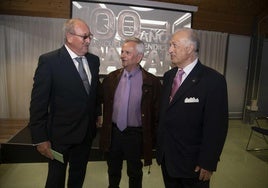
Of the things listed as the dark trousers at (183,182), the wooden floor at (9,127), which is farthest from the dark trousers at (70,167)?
the wooden floor at (9,127)

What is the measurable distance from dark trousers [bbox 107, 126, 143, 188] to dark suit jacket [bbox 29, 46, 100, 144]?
1.15 ft

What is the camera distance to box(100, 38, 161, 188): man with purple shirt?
81.7 inches

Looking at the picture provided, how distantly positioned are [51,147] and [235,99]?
6.05 meters

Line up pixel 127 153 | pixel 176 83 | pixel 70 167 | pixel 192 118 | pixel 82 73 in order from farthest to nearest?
pixel 127 153, pixel 70 167, pixel 82 73, pixel 176 83, pixel 192 118

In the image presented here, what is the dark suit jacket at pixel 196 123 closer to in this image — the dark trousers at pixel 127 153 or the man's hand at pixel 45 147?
the dark trousers at pixel 127 153

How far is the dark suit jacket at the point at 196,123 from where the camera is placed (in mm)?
1538

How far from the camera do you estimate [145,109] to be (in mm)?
2068

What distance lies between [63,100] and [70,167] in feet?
1.99

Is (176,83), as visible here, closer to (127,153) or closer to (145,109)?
(145,109)

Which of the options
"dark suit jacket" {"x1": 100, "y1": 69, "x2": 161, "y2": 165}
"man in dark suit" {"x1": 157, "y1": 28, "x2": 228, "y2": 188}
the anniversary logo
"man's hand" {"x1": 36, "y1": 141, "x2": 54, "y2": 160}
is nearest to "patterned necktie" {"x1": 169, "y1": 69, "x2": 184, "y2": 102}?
"man in dark suit" {"x1": 157, "y1": 28, "x2": 228, "y2": 188}

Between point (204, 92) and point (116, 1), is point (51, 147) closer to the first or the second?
point (204, 92)

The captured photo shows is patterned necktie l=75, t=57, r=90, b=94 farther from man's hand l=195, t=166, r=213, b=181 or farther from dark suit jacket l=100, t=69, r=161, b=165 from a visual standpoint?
man's hand l=195, t=166, r=213, b=181

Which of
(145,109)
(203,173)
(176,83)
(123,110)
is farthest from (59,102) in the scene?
(203,173)

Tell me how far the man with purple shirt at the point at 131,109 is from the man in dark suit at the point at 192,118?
1.21 feet
